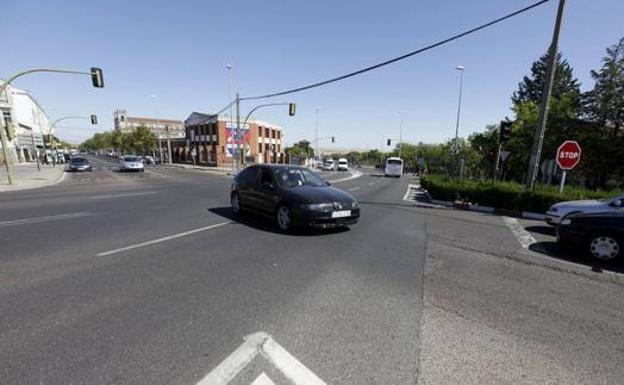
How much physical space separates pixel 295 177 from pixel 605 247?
21.6ft

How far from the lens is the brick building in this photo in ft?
150

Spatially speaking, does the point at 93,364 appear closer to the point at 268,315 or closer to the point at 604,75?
the point at 268,315

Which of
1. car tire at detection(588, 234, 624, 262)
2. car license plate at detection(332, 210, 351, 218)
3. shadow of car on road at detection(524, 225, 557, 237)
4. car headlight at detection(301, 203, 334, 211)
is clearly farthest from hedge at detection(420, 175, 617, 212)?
car headlight at detection(301, 203, 334, 211)

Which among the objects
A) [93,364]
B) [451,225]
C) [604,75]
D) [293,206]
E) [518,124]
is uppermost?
[604,75]

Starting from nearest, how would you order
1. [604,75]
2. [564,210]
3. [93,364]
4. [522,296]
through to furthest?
[93,364], [522,296], [564,210], [604,75]

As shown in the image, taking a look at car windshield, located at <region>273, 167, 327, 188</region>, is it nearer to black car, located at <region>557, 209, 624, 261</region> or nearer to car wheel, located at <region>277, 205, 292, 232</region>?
car wheel, located at <region>277, 205, 292, 232</region>

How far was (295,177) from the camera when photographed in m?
7.74

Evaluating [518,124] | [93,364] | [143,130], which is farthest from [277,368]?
[143,130]

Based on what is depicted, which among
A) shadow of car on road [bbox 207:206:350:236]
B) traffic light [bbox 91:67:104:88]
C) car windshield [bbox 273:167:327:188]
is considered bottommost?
shadow of car on road [bbox 207:206:350:236]

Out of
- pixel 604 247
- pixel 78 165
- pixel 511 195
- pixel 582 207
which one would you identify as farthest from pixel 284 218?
pixel 78 165

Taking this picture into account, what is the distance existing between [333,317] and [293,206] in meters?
3.53

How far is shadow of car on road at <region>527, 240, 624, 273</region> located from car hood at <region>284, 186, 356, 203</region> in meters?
4.32

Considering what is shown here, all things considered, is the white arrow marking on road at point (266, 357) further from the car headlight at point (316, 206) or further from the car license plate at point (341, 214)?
the car license plate at point (341, 214)

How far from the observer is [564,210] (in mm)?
8117
